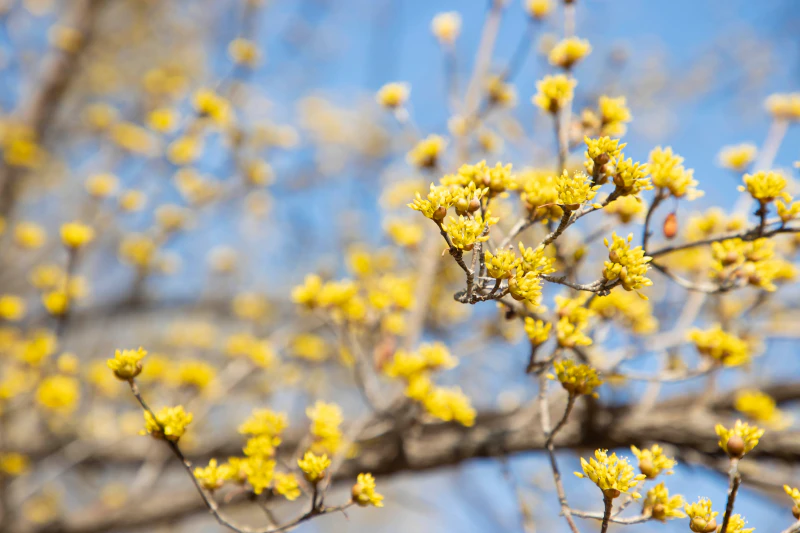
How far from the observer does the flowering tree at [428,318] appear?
1377mm

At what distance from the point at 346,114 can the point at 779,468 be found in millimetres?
7388

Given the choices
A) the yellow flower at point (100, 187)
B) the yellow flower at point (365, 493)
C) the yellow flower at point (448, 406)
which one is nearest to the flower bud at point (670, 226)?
the yellow flower at point (448, 406)

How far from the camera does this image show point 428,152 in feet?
6.71

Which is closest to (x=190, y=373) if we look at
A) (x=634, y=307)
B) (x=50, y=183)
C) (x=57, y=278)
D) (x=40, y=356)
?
(x=40, y=356)

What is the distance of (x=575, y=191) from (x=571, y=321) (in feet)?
2.02

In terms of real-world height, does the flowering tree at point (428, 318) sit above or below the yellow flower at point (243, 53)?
below

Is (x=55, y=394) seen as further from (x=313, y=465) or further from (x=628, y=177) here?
(x=628, y=177)

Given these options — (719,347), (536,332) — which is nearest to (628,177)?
(536,332)

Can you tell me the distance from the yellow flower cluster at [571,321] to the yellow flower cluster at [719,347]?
0.54 meters

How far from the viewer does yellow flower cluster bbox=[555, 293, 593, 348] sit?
1.49 metres

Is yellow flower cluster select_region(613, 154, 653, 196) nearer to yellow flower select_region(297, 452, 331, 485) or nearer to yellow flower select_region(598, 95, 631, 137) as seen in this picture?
yellow flower select_region(598, 95, 631, 137)

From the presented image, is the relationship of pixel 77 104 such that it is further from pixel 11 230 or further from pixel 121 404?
pixel 121 404

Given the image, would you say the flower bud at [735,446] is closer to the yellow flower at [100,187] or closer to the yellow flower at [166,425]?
the yellow flower at [166,425]

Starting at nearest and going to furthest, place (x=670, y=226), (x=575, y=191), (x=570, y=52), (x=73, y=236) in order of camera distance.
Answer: (x=575, y=191) → (x=670, y=226) → (x=570, y=52) → (x=73, y=236)
